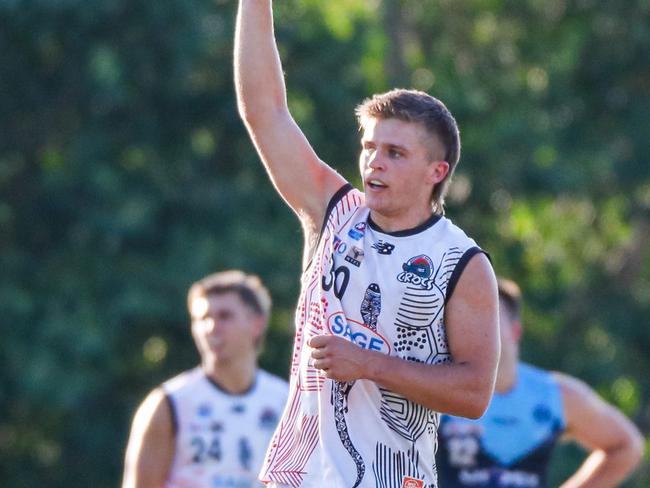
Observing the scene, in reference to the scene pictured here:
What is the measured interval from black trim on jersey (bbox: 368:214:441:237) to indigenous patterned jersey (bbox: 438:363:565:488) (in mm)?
2526

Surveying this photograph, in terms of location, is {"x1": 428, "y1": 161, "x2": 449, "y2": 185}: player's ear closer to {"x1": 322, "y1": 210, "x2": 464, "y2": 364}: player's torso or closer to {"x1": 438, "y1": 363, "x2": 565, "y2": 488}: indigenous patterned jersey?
{"x1": 322, "y1": 210, "x2": 464, "y2": 364}: player's torso

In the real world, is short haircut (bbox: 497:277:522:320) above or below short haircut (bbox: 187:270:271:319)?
above

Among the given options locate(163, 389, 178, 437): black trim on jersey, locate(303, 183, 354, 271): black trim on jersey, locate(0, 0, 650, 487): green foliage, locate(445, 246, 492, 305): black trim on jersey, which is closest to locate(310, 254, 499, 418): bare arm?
locate(445, 246, 492, 305): black trim on jersey

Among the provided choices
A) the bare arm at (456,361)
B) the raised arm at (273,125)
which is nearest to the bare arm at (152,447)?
the raised arm at (273,125)

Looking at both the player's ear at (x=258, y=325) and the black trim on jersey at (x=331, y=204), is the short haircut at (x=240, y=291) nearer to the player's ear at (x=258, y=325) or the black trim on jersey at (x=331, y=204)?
the player's ear at (x=258, y=325)

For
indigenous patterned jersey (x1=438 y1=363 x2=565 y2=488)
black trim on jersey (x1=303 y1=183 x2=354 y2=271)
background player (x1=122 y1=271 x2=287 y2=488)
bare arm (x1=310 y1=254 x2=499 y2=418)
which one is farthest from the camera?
background player (x1=122 y1=271 x2=287 y2=488)

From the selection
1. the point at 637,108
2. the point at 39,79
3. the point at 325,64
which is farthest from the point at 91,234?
the point at 637,108

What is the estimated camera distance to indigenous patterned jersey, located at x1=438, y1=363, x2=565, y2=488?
275 inches

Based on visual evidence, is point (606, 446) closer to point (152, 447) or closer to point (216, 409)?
point (216, 409)

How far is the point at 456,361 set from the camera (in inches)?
174

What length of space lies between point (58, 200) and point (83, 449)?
9.06ft

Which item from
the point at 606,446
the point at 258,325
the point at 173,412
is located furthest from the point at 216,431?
the point at 606,446

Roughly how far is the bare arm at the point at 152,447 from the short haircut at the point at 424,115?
9.48 ft

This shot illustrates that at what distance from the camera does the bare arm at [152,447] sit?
23.1 ft
